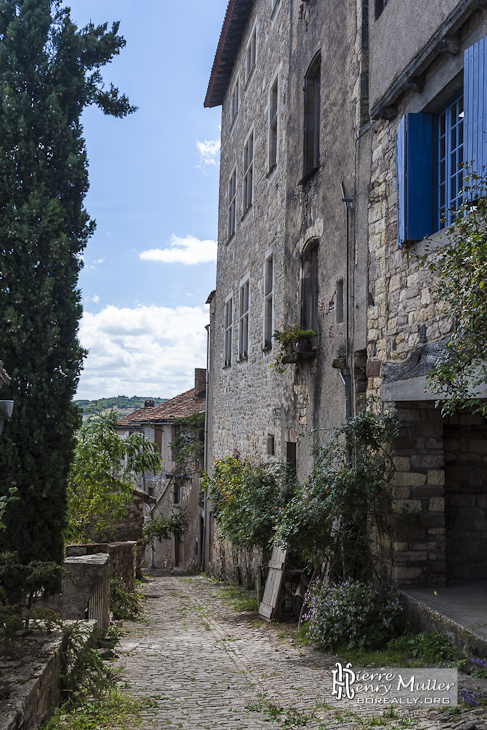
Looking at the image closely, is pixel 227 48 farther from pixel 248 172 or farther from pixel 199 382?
pixel 199 382

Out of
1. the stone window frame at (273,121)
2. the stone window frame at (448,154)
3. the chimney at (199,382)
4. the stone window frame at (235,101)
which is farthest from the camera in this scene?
the chimney at (199,382)

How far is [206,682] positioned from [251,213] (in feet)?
31.1

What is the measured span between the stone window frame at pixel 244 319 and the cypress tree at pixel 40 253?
6.41 m

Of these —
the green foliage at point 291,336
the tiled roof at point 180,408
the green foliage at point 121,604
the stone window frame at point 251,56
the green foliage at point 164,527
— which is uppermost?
the stone window frame at point 251,56

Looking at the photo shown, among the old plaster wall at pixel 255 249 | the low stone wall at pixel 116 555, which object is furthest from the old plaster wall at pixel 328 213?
the low stone wall at pixel 116 555

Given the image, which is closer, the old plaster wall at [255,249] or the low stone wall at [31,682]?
the low stone wall at [31,682]

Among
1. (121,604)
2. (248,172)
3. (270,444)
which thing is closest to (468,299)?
(121,604)

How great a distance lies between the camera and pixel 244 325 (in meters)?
12.9

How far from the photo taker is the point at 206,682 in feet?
16.4

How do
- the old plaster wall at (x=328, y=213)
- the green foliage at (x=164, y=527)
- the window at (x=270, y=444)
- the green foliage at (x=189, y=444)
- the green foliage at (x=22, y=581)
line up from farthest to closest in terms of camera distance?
the green foliage at (x=164, y=527) → the green foliage at (x=189, y=444) → the window at (x=270, y=444) → the old plaster wall at (x=328, y=213) → the green foliage at (x=22, y=581)

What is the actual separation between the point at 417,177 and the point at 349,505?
300cm

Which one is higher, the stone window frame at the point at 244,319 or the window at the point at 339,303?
the stone window frame at the point at 244,319

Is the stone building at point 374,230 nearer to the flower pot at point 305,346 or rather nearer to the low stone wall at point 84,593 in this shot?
the flower pot at point 305,346

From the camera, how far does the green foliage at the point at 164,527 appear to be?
19.5 metres
